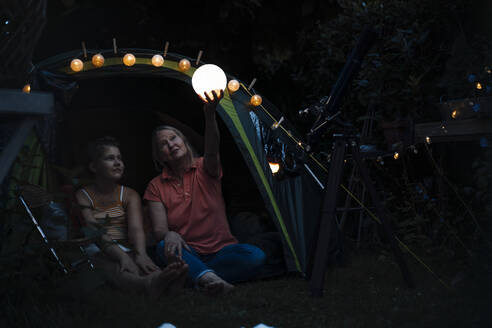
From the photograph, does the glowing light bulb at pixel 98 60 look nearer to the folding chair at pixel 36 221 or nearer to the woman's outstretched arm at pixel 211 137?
the woman's outstretched arm at pixel 211 137

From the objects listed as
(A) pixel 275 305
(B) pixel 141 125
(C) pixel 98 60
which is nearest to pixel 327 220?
(A) pixel 275 305

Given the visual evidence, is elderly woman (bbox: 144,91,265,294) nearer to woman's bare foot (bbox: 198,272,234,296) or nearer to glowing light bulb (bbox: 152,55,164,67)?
woman's bare foot (bbox: 198,272,234,296)

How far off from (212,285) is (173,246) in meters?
0.37

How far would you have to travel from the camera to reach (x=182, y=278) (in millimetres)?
3014

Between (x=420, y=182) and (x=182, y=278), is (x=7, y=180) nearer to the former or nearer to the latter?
(x=182, y=278)

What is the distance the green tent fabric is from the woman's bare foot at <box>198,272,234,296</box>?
1.76 ft

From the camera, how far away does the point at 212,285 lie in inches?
120

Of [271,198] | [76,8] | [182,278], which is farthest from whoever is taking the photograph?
[76,8]

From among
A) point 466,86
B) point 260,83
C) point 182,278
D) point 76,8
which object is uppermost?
point 76,8

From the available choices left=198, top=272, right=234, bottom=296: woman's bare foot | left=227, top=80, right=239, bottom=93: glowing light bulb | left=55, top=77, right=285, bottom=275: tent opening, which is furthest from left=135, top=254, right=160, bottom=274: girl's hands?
left=227, top=80, right=239, bottom=93: glowing light bulb

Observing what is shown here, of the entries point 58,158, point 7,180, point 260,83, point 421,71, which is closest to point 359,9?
point 421,71

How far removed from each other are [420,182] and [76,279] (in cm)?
286

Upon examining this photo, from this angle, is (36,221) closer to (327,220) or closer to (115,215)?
(115,215)

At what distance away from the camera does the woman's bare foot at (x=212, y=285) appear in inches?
120
